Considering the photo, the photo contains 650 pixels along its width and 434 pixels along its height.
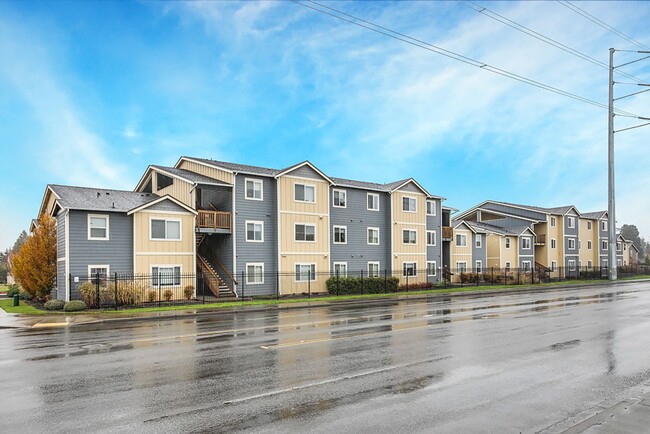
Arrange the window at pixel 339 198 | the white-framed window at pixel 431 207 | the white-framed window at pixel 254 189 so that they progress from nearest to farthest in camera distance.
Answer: the white-framed window at pixel 254 189
the window at pixel 339 198
the white-framed window at pixel 431 207

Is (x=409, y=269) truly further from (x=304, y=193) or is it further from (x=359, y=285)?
(x=304, y=193)

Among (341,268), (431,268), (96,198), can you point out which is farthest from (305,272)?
(431,268)

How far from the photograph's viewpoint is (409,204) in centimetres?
4475

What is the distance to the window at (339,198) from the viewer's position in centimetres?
3983

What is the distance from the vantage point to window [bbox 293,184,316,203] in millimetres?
36812

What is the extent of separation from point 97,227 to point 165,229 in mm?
3918

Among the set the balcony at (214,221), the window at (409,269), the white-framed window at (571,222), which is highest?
the white-framed window at (571,222)

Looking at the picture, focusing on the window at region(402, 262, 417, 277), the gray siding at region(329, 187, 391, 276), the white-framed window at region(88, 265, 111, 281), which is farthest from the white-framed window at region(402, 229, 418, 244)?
the white-framed window at region(88, 265, 111, 281)

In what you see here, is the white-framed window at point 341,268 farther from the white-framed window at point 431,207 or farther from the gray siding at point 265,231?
the white-framed window at point 431,207

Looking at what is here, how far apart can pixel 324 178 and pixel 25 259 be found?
21523 mm

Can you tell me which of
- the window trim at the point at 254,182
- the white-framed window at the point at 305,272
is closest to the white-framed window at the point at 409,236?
the white-framed window at the point at 305,272

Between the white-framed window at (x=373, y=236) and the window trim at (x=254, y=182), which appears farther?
the white-framed window at (x=373, y=236)

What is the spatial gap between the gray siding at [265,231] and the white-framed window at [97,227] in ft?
26.6

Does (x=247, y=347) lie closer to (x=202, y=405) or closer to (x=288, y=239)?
(x=202, y=405)
